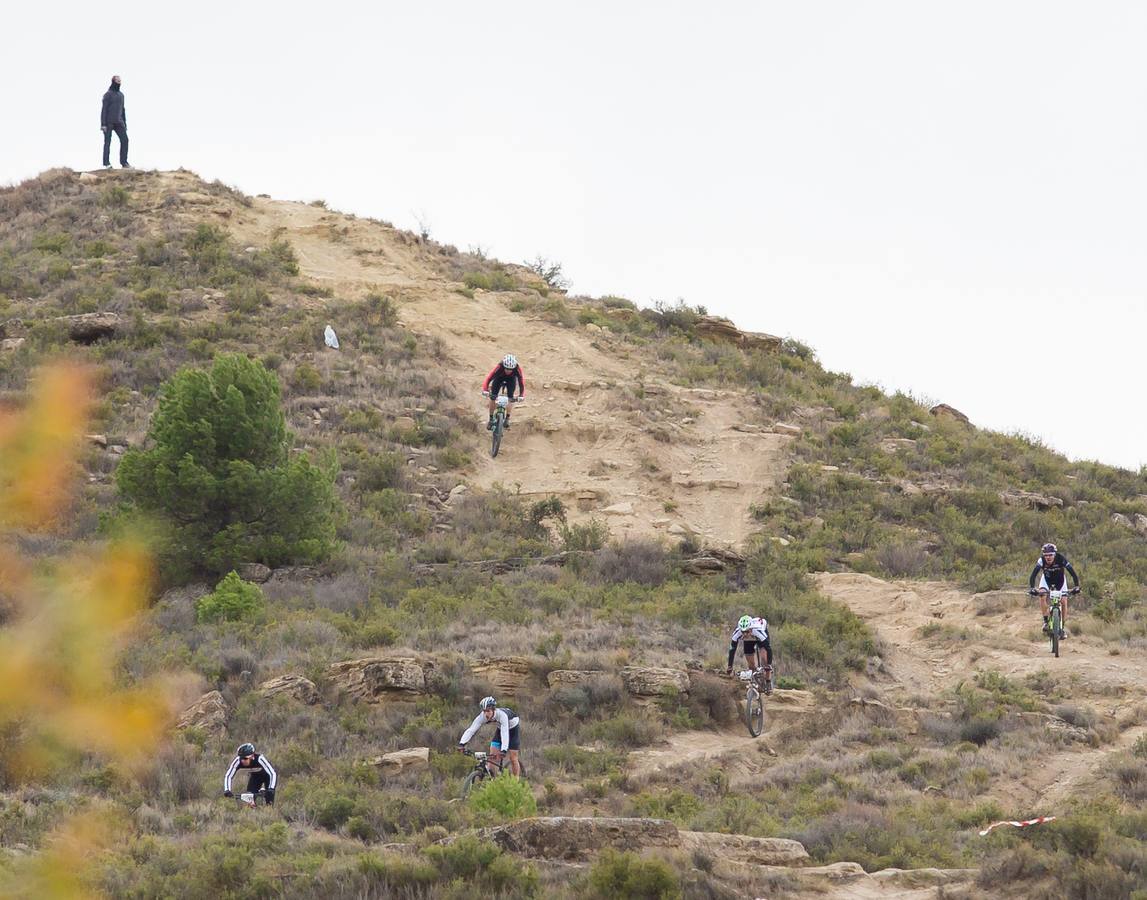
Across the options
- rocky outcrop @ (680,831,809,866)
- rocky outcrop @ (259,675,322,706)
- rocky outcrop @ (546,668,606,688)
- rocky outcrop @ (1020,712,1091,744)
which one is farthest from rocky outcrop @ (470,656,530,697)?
rocky outcrop @ (1020,712,1091,744)

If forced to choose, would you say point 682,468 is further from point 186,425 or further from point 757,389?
point 186,425

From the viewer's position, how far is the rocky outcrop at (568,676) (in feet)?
61.4

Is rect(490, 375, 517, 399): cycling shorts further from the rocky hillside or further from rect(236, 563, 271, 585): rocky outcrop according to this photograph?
rect(236, 563, 271, 585): rocky outcrop

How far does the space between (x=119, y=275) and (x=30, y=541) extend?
15.6 m

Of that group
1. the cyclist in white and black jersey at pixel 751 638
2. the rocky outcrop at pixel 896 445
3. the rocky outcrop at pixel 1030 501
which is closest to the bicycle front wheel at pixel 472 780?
the cyclist in white and black jersey at pixel 751 638

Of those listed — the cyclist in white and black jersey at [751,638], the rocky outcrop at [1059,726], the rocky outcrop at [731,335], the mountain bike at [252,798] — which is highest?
the rocky outcrop at [731,335]

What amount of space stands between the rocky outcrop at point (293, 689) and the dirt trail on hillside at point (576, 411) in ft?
36.1

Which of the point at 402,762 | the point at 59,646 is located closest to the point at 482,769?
the point at 402,762

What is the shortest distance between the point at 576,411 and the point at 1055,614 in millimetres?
15009

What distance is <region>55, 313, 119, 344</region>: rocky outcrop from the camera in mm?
34344

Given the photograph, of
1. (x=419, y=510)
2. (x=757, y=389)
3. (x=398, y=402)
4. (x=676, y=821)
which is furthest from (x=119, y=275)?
(x=676, y=821)

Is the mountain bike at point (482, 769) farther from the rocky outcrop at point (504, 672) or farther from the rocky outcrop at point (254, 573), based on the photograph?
the rocky outcrop at point (254, 573)

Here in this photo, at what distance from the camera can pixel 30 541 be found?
79.7 feet

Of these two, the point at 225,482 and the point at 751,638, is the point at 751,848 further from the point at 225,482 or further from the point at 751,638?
the point at 225,482
